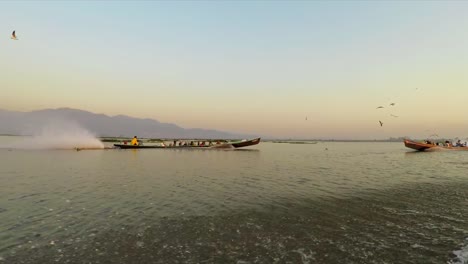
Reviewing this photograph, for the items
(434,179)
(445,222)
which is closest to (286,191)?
(445,222)

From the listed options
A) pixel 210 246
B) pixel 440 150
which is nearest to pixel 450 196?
pixel 210 246

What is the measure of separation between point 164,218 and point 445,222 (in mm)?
12129

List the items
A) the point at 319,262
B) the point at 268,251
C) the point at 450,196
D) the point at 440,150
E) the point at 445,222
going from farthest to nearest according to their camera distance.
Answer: the point at 440,150
the point at 450,196
the point at 445,222
the point at 268,251
the point at 319,262

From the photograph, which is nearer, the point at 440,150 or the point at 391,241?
the point at 391,241

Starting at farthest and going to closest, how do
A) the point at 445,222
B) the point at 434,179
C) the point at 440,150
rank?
the point at 440,150 → the point at 434,179 → the point at 445,222

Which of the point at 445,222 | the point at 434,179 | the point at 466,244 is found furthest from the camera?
the point at 434,179

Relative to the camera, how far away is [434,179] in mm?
24062

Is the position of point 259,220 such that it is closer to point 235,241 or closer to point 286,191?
point 235,241

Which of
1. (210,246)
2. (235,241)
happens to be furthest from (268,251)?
(210,246)

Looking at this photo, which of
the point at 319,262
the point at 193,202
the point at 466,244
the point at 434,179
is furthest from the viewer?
the point at 434,179

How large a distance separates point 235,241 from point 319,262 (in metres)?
2.86

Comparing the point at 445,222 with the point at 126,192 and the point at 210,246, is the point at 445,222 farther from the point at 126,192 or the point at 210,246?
the point at 126,192

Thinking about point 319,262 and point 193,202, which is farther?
point 193,202

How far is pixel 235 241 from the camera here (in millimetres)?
9242
